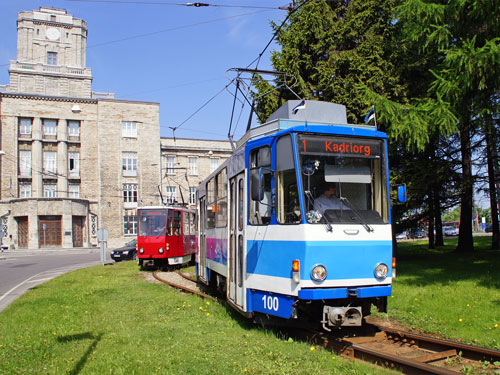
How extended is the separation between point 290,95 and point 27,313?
1615 cm

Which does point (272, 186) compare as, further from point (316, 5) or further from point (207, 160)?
point (207, 160)

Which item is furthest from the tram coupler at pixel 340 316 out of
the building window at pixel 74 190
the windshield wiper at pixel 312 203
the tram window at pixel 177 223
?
the building window at pixel 74 190

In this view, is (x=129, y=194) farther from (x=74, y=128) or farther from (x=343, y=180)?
(x=343, y=180)

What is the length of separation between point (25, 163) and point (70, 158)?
4907 mm

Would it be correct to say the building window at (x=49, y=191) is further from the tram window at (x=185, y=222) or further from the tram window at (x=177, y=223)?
the tram window at (x=177, y=223)

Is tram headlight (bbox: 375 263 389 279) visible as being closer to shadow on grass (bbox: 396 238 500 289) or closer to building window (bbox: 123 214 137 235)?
shadow on grass (bbox: 396 238 500 289)

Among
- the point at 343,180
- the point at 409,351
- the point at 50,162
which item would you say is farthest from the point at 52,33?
the point at 409,351

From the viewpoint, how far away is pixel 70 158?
56.8m

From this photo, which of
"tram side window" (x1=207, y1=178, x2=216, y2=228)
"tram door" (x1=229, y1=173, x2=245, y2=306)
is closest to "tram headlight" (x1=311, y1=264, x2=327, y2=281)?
"tram door" (x1=229, y1=173, x2=245, y2=306)

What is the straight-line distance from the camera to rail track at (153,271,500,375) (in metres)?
5.89

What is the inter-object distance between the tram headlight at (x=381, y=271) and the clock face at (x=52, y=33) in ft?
222

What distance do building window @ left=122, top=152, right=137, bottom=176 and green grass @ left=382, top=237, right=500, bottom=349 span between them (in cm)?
4528

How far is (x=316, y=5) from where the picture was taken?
22.1 m

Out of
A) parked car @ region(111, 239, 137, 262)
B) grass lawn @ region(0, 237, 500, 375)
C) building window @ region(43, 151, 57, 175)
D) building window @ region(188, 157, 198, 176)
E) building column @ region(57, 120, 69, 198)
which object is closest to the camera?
grass lawn @ region(0, 237, 500, 375)
